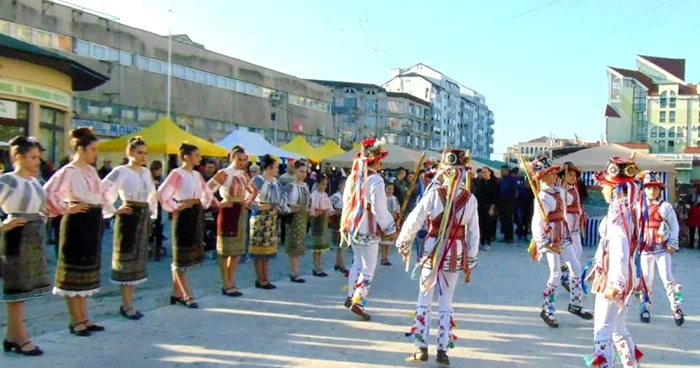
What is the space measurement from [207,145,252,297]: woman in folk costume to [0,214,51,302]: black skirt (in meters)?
2.96

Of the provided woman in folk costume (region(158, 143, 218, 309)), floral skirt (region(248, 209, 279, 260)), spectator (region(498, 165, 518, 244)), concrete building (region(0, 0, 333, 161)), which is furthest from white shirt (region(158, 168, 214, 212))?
concrete building (region(0, 0, 333, 161))

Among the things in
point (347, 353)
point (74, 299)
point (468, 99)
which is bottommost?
point (347, 353)

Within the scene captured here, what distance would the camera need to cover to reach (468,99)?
411ft

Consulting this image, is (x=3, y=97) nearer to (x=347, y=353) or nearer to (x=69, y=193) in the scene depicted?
(x=69, y=193)

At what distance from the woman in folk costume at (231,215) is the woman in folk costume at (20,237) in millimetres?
2963

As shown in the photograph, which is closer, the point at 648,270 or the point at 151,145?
the point at 648,270

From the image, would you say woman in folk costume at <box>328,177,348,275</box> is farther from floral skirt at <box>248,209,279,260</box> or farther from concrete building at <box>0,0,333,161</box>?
concrete building at <box>0,0,333,161</box>

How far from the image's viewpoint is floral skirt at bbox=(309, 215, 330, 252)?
10656 millimetres

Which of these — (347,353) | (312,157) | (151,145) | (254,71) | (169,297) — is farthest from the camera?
(254,71)

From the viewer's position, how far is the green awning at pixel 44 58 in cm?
1503

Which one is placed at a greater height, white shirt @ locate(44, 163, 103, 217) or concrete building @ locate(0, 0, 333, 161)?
concrete building @ locate(0, 0, 333, 161)

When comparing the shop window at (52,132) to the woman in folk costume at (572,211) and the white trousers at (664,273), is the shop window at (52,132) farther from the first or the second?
the white trousers at (664,273)

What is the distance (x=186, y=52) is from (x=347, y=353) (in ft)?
144

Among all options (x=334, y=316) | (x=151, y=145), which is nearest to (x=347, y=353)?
(x=334, y=316)
